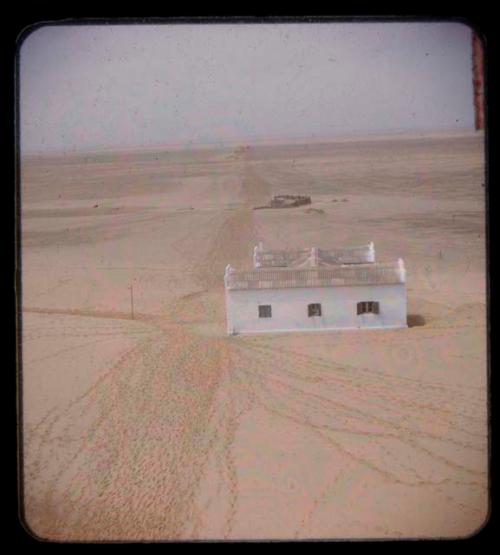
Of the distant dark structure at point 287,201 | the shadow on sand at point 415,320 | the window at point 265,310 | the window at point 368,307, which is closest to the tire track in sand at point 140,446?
the window at point 265,310

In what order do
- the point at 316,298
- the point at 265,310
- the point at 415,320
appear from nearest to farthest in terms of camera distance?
the point at 316,298
the point at 265,310
the point at 415,320

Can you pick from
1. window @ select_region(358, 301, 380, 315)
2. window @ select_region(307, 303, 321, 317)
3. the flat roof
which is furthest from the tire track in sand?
window @ select_region(358, 301, 380, 315)

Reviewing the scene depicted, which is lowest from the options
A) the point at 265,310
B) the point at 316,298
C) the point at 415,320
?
the point at 415,320

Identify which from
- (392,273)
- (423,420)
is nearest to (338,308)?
(392,273)

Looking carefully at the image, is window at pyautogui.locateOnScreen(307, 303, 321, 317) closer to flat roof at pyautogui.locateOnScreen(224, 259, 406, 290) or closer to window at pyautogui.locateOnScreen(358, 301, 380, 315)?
flat roof at pyautogui.locateOnScreen(224, 259, 406, 290)

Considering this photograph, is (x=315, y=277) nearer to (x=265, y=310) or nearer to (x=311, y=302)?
(x=311, y=302)

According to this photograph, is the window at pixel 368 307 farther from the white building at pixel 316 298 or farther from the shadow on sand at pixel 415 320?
the shadow on sand at pixel 415 320

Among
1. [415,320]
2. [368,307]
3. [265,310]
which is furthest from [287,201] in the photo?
[265,310]

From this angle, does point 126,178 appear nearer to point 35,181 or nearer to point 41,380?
point 35,181
